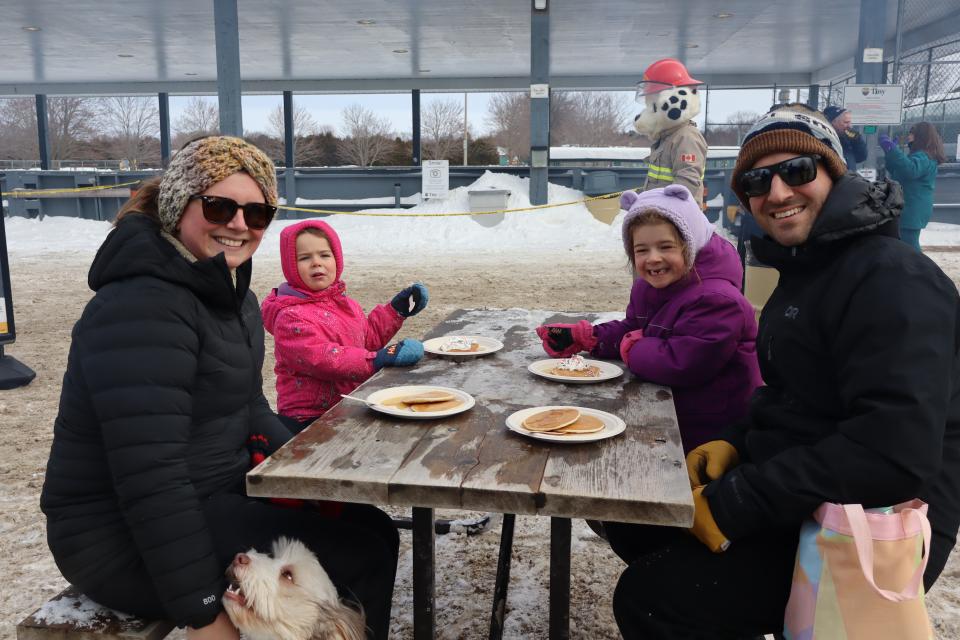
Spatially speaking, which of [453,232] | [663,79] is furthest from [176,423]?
[453,232]

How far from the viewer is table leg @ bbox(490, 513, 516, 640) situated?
101 inches

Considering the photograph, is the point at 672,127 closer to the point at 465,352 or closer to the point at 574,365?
the point at 465,352

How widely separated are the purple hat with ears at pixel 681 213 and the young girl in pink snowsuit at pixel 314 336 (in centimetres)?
96

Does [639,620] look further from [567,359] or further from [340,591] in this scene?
[567,359]

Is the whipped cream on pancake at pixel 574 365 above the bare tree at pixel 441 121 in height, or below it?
below

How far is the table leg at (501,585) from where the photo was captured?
256cm

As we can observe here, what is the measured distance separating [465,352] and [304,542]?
1.12 m

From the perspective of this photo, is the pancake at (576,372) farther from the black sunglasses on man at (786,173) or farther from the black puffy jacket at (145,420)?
the black puffy jacket at (145,420)

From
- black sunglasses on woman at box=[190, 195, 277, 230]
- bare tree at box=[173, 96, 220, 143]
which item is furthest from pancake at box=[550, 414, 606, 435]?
bare tree at box=[173, 96, 220, 143]

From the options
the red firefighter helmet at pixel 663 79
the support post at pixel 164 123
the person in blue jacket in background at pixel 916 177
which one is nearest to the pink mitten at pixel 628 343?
the red firefighter helmet at pixel 663 79

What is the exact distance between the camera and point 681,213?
2729 mm

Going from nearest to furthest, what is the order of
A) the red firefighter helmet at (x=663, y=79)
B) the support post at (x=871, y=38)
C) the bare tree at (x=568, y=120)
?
1. the red firefighter helmet at (x=663, y=79)
2. the support post at (x=871, y=38)
3. the bare tree at (x=568, y=120)

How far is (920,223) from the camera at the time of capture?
763 cm

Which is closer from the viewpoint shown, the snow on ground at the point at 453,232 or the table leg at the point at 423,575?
the table leg at the point at 423,575
